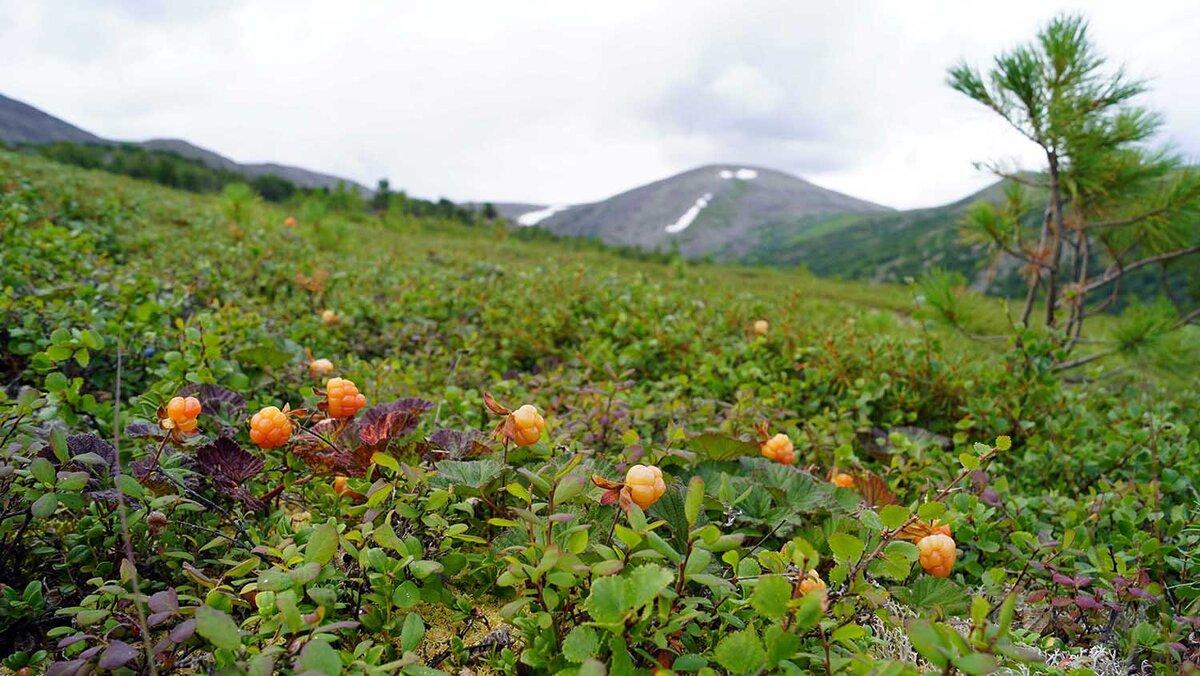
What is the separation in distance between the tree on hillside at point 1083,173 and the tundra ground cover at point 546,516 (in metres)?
1.09

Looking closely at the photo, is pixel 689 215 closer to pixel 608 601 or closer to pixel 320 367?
pixel 320 367

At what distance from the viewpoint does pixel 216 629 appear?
0.87 m

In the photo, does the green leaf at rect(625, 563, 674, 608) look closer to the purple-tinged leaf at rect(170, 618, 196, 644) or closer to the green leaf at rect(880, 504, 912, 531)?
the green leaf at rect(880, 504, 912, 531)

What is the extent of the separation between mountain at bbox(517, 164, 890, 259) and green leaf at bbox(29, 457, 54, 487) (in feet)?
511

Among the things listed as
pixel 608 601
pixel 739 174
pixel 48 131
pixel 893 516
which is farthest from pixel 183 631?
pixel 739 174

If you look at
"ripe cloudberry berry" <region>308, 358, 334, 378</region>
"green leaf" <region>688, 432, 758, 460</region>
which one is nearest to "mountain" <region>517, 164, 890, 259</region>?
"ripe cloudberry berry" <region>308, 358, 334, 378</region>

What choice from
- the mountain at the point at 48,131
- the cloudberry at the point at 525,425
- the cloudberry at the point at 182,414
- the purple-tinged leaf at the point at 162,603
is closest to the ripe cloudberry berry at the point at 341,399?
the cloudberry at the point at 182,414

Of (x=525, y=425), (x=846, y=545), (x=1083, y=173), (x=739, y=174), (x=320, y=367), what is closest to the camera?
(x=846, y=545)

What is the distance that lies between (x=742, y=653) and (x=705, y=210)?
17818 centimetres

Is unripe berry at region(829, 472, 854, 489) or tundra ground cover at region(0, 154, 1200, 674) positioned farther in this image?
unripe berry at region(829, 472, 854, 489)

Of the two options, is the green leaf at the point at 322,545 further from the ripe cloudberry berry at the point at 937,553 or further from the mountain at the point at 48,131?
the mountain at the point at 48,131

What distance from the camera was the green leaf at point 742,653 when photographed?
96 cm

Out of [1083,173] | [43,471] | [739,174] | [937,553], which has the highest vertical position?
[739,174]

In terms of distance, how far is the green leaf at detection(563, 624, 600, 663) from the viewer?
3.12 ft
